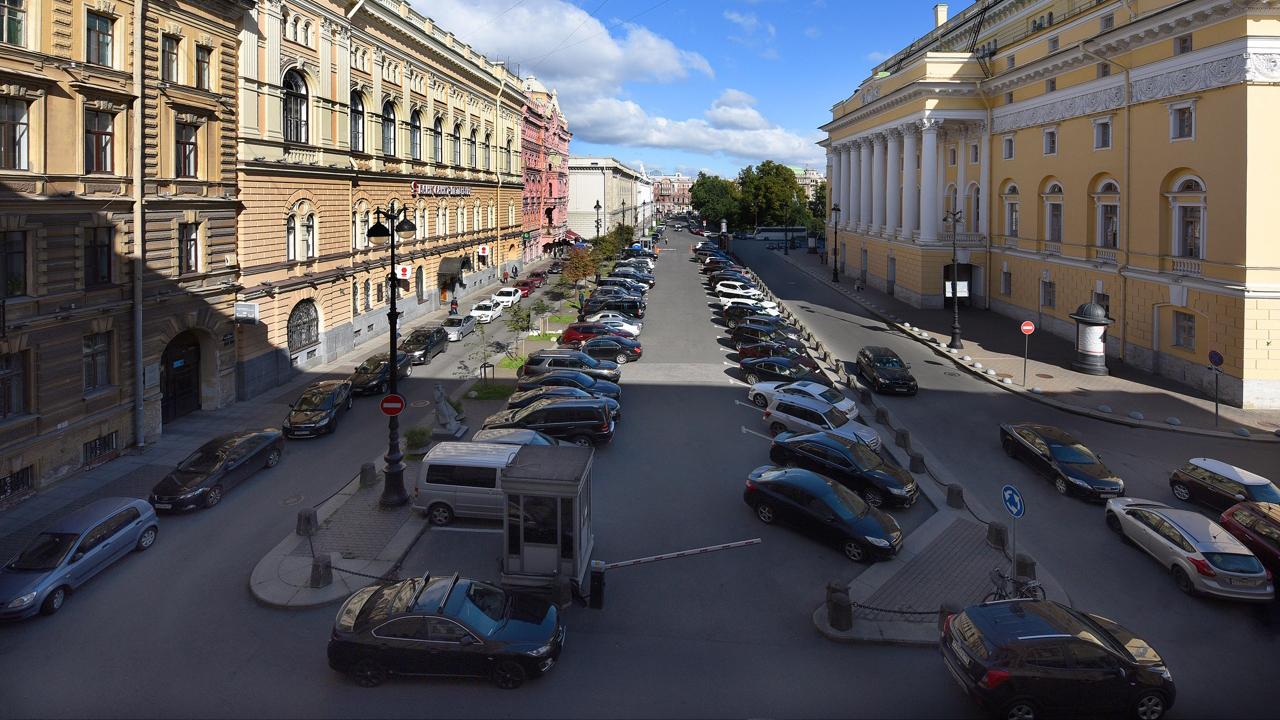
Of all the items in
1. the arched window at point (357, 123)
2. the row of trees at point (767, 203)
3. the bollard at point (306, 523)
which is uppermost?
the row of trees at point (767, 203)

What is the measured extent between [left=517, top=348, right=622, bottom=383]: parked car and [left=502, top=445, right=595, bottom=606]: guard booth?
15546mm

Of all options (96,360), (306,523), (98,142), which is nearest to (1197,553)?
(306,523)

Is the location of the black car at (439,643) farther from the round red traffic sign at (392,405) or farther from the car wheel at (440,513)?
the round red traffic sign at (392,405)

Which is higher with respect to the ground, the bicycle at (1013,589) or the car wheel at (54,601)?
the bicycle at (1013,589)

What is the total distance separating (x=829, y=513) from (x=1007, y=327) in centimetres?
3266

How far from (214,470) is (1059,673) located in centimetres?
1819

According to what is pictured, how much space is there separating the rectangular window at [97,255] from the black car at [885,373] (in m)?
25.9

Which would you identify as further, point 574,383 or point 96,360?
point 574,383

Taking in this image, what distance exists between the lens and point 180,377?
26.3 m

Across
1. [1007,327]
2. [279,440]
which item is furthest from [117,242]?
[1007,327]

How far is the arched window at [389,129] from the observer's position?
4231 cm

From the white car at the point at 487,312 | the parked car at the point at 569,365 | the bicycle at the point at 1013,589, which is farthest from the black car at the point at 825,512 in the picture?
the white car at the point at 487,312

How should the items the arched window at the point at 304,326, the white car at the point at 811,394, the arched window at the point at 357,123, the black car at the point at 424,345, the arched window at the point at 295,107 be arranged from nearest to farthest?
1. the white car at the point at 811,394
2. the arched window at the point at 295,107
3. the arched window at the point at 304,326
4. the black car at the point at 424,345
5. the arched window at the point at 357,123

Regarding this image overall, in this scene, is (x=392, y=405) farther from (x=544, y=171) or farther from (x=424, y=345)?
(x=544, y=171)
